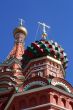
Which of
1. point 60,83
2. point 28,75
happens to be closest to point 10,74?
point 28,75

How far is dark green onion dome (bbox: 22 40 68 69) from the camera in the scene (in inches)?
1174

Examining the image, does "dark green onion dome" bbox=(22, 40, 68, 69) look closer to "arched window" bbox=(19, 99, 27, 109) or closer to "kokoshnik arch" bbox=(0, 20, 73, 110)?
"kokoshnik arch" bbox=(0, 20, 73, 110)

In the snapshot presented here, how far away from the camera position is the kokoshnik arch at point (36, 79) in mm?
24250

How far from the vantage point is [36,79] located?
26109 millimetres

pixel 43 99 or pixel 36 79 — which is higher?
pixel 36 79

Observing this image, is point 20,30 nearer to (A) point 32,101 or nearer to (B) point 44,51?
(B) point 44,51

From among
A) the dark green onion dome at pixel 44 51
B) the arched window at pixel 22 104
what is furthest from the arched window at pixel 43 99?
the dark green onion dome at pixel 44 51

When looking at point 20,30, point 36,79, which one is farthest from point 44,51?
point 20,30

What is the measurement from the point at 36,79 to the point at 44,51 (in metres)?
4.09

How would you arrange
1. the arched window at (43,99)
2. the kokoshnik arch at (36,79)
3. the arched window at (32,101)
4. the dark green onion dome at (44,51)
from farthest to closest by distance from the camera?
1. the dark green onion dome at (44,51)
2. the kokoshnik arch at (36,79)
3. the arched window at (32,101)
4. the arched window at (43,99)

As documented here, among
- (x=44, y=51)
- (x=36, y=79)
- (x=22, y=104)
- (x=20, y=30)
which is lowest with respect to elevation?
(x=22, y=104)

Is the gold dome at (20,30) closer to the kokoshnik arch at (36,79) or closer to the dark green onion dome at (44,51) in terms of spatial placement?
the kokoshnik arch at (36,79)

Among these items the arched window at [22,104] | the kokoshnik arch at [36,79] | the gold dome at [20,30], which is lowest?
the arched window at [22,104]

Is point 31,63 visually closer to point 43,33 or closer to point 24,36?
point 43,33
